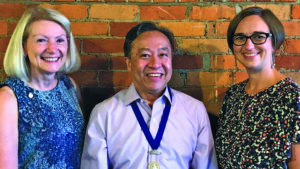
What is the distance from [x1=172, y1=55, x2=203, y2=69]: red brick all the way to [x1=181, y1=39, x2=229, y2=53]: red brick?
5cm

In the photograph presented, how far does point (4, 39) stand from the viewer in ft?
6.68

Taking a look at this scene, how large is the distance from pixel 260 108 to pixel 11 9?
6.12 ft

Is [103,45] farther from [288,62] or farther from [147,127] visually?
[288,62]

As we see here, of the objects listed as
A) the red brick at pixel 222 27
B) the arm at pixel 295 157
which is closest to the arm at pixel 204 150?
the arm at pixel 295 157

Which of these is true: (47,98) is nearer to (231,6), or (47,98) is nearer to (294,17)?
(231,6)

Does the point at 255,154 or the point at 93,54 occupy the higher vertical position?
the point at 93,54

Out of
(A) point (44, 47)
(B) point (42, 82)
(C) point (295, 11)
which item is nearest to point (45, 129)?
(B) point (42, 82)

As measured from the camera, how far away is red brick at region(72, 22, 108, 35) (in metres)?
2.02

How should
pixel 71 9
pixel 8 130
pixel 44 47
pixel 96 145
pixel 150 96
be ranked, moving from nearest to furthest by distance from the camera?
pixel 8 130, pixel 44 47, pixel 96 145, pixel 150 96, pixel 71 9

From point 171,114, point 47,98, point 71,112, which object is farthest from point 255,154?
point 47,98

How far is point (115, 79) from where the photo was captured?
2096 millimetres

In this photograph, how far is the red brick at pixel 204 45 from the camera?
204cm

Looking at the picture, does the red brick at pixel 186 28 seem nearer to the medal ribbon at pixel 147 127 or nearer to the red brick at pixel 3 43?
the medal ribbon at pixel 147 127

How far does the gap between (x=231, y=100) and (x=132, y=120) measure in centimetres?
66
